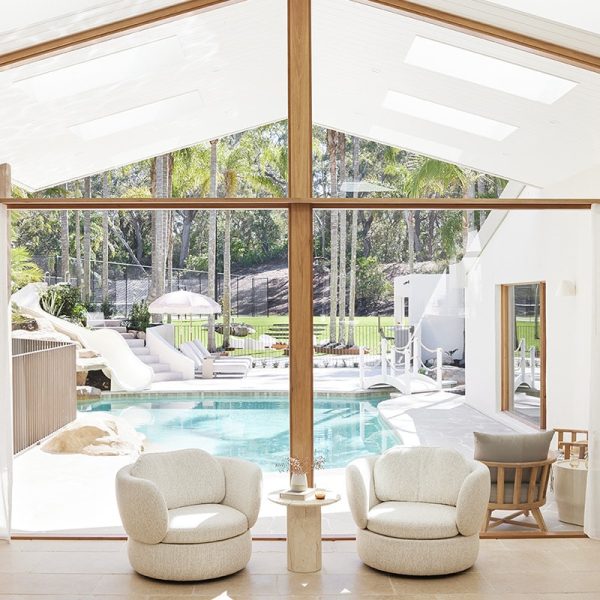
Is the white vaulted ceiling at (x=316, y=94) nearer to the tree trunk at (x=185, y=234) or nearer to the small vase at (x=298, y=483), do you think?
the tree trunk at (x=185, y=234)

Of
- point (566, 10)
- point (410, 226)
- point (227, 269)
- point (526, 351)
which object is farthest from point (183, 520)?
point (566, 10)

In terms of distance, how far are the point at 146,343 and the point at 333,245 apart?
1613mm

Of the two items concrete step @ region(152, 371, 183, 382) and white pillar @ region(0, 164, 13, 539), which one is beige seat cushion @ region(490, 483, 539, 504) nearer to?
concrete step @ region(152, 371, 183, 382)

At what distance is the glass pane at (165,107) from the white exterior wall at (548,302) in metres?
1.75

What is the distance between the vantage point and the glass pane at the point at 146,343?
6.43m

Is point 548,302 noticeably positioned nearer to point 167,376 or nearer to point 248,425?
point 248,425

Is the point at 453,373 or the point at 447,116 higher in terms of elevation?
the point at 447,116

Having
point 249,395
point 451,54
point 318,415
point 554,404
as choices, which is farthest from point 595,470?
point 451,54

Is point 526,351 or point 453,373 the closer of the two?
point 453,373

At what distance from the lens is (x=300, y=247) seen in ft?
21.1

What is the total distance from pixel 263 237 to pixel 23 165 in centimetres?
193

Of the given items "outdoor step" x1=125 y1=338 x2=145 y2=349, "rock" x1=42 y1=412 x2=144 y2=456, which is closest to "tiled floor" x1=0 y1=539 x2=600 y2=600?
"rock" x1=42 y1=412 x2=144 y2=456

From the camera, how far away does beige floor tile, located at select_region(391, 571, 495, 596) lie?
5.15 m

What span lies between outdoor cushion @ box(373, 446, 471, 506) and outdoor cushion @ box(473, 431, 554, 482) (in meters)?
0.33
